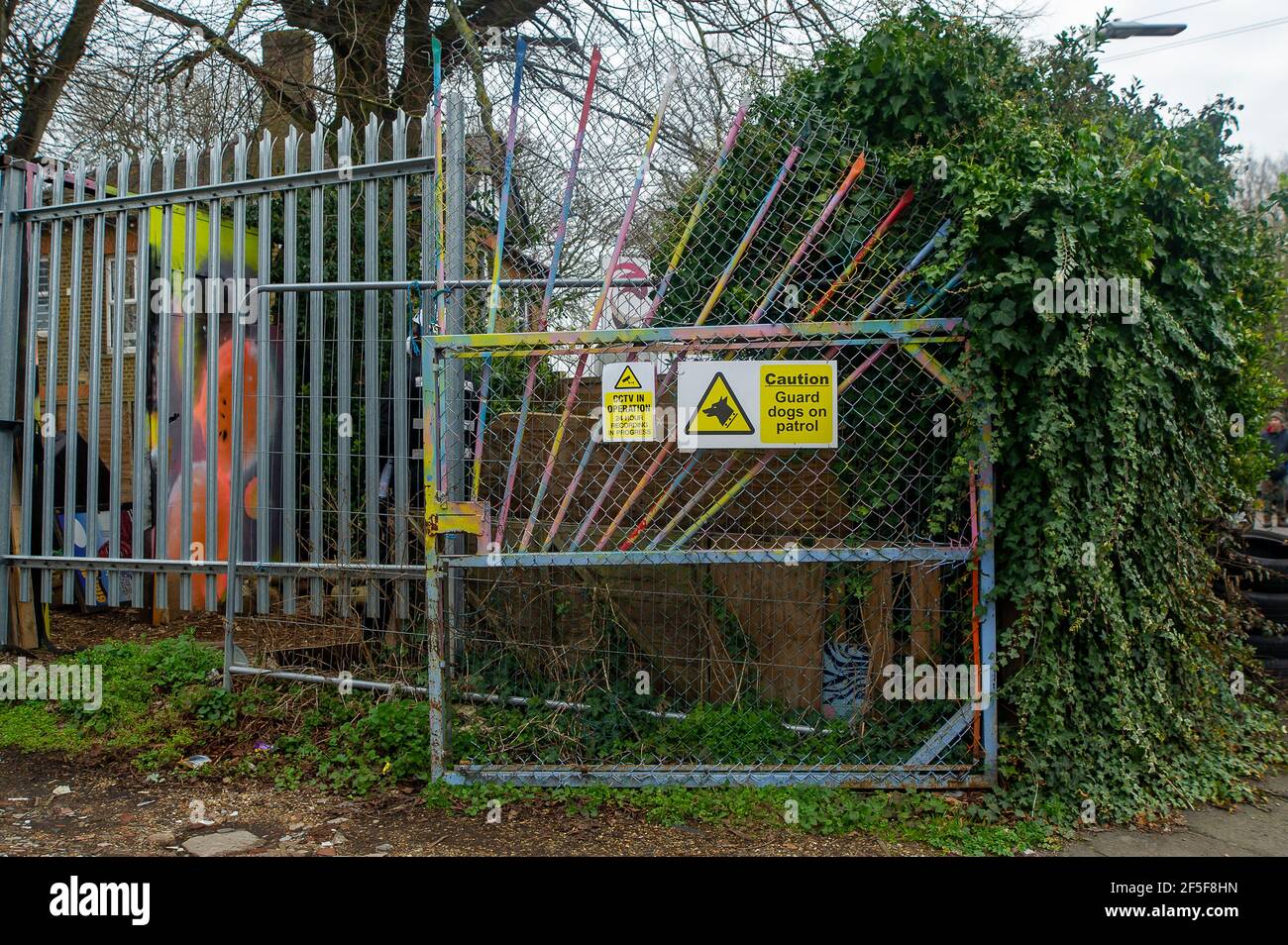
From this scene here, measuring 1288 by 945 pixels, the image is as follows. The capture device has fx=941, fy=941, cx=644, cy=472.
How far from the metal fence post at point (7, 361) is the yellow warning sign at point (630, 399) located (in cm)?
445

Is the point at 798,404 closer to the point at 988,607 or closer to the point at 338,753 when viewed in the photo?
the point at 988,607

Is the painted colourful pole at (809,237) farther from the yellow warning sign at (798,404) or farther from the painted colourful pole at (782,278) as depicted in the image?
the yellow warning sign at (798,404)

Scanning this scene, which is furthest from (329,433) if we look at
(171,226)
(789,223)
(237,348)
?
(789,223)

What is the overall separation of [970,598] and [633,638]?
66.8 inches

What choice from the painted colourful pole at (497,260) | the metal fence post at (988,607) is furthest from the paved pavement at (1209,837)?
the painted colourful pole at (497,260)

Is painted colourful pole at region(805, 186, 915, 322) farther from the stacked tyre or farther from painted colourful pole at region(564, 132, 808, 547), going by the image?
the stacked tyre

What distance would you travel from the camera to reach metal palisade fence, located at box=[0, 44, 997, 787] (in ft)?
13.7

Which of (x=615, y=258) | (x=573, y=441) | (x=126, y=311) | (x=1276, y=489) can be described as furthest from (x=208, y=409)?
(x=1276, y=489)

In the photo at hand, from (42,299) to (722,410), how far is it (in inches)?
229

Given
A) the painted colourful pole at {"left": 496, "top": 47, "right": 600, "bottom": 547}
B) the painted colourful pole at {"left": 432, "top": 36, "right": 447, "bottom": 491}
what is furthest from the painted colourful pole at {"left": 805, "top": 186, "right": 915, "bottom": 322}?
the painted colourful pole at {"left": 432, "top": 36, "right": 447, "bottom": 491}

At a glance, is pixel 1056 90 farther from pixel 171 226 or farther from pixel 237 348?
pixel 171 226

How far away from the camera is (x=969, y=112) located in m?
4.45

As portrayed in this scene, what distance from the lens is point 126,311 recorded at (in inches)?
239

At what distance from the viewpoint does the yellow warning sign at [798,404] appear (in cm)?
406
